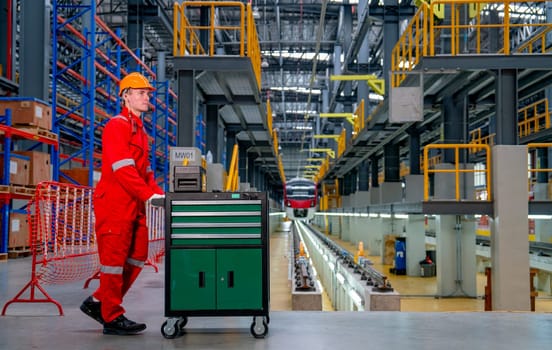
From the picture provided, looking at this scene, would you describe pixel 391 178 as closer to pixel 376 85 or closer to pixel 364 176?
pixel 376 85

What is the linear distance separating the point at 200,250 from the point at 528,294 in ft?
24.6

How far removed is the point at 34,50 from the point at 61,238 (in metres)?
7.73

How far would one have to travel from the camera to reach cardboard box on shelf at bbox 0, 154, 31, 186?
33.9ft

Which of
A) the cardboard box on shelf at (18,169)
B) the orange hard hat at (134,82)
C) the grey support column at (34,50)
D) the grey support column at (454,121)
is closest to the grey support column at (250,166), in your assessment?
the grey support column at (454,121)

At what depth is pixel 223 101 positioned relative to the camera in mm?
13367

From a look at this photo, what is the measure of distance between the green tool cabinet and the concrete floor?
201mm

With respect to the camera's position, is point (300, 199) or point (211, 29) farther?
point (300, 199)

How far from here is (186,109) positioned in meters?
9.84

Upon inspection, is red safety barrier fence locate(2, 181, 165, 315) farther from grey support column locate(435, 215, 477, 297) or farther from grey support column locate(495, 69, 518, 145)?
grey support column locate(495, 69, 518, 145)

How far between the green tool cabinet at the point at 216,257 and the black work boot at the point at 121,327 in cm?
23

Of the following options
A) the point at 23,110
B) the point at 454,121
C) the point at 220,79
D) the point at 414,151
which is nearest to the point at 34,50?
the point at 23,110

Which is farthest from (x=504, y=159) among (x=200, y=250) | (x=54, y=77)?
(x=54, y=77)

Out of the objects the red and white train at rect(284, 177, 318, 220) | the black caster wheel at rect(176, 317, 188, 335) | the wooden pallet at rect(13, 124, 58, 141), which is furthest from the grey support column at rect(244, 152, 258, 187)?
the black caster wheel at rect(176, 317, 188, 335)

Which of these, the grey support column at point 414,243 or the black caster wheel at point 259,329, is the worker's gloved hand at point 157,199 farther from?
the grey support column at point 414,243
